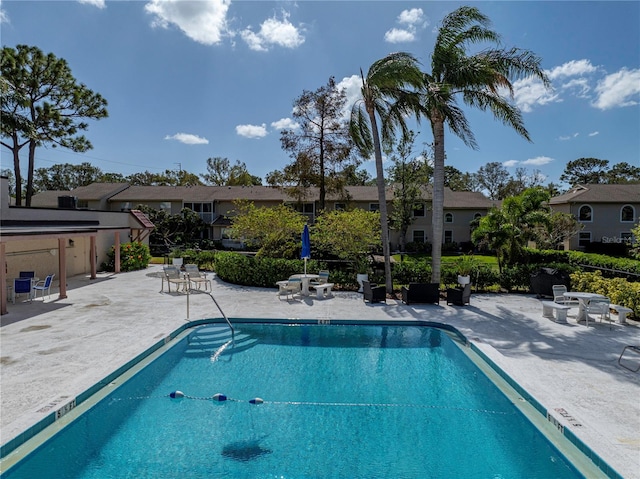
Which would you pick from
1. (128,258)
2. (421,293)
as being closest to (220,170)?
(128,258)

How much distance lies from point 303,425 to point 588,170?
263 feet

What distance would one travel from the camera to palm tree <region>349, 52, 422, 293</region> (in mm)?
14195

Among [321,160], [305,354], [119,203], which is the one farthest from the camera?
[119,203]

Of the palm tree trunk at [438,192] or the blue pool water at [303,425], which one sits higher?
the palm tree trunk at [438,192]

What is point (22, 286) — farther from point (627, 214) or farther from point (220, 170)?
point (220, 170)

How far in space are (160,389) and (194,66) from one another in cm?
1965

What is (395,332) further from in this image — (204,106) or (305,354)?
(204,106)

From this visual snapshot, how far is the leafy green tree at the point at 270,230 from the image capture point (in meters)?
18.4

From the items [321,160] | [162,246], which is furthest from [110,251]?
[321,160]

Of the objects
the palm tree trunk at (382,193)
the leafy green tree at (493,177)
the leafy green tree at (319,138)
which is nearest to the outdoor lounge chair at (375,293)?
the palm tree trunk at (382,193)

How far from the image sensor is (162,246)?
31750mm

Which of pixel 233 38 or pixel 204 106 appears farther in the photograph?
pixel 204 106

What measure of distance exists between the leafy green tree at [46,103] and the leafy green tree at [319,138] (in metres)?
20.1

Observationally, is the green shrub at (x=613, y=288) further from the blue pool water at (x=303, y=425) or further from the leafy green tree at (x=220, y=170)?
the leafy green tree at (x=220, y=170)
